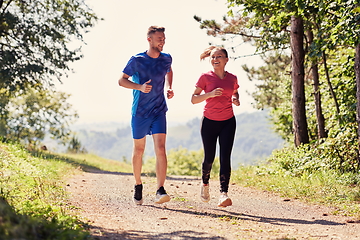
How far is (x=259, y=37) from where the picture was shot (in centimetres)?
1446

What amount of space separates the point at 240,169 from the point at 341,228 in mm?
8883

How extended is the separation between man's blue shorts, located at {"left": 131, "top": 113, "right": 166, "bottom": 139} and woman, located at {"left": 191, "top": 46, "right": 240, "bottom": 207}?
1.85 feet

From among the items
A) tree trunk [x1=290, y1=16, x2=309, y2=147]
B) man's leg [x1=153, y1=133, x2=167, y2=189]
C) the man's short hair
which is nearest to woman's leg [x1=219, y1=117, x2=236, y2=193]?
man's leg [x1=153, y1=133, x2=167, y2=189]

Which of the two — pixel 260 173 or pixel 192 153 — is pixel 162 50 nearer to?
pixel 260 173

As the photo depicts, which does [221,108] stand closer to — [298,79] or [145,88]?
[145,88]

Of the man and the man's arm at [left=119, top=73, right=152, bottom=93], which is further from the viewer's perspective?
the man

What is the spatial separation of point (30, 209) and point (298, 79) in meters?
10.8

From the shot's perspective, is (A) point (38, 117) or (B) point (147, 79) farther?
(A) point (38, 117)

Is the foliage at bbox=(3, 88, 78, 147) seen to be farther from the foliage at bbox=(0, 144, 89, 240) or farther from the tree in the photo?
the foliage at bbox=(0, 144, 89, 240)

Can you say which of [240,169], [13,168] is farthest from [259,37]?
[13,168]

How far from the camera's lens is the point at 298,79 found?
547 inches

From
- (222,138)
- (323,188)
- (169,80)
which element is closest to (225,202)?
(222,138)

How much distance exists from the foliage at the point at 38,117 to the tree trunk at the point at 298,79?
83.5 ft

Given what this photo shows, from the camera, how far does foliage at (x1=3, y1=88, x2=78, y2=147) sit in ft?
122
